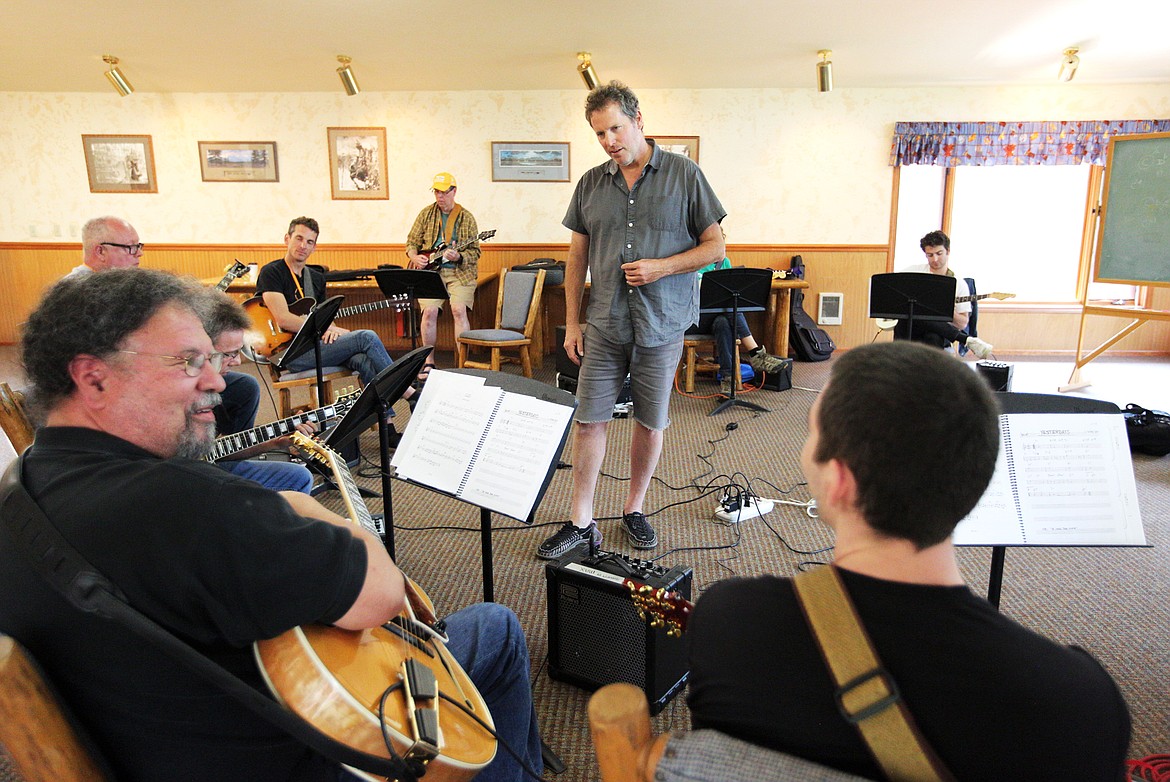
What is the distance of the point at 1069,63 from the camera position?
562 cm

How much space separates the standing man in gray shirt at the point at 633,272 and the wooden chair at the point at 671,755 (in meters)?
1.67

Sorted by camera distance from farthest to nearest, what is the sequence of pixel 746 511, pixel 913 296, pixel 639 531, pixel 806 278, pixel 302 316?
pixel 806 278 → pixel 913 296 → pixel 302 316 → pixel 746 511 → pixel 639 531

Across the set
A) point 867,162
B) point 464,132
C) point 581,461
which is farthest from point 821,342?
point 581,461

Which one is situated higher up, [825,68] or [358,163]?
[825,68]

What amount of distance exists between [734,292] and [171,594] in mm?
4357

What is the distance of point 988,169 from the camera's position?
6.85 metres

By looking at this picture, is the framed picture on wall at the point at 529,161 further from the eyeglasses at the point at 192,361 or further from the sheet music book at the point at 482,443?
the eyeglasses at the point at 192,361

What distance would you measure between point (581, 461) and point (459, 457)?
0.91 m

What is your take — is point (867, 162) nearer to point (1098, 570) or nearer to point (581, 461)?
point (1098, 570)

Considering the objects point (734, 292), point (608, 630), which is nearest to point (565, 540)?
point (608, 630)

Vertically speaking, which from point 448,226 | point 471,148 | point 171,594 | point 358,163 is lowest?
point 171,594

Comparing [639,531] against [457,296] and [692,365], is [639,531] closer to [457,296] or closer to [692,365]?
[692,365]

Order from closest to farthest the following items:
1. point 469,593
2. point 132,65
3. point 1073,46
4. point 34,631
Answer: point 34,631 < point 469,593 < point 1073,46 < point 132,65

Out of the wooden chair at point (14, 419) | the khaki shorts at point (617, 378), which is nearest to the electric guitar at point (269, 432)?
the wooden chair at point (14, 419)
